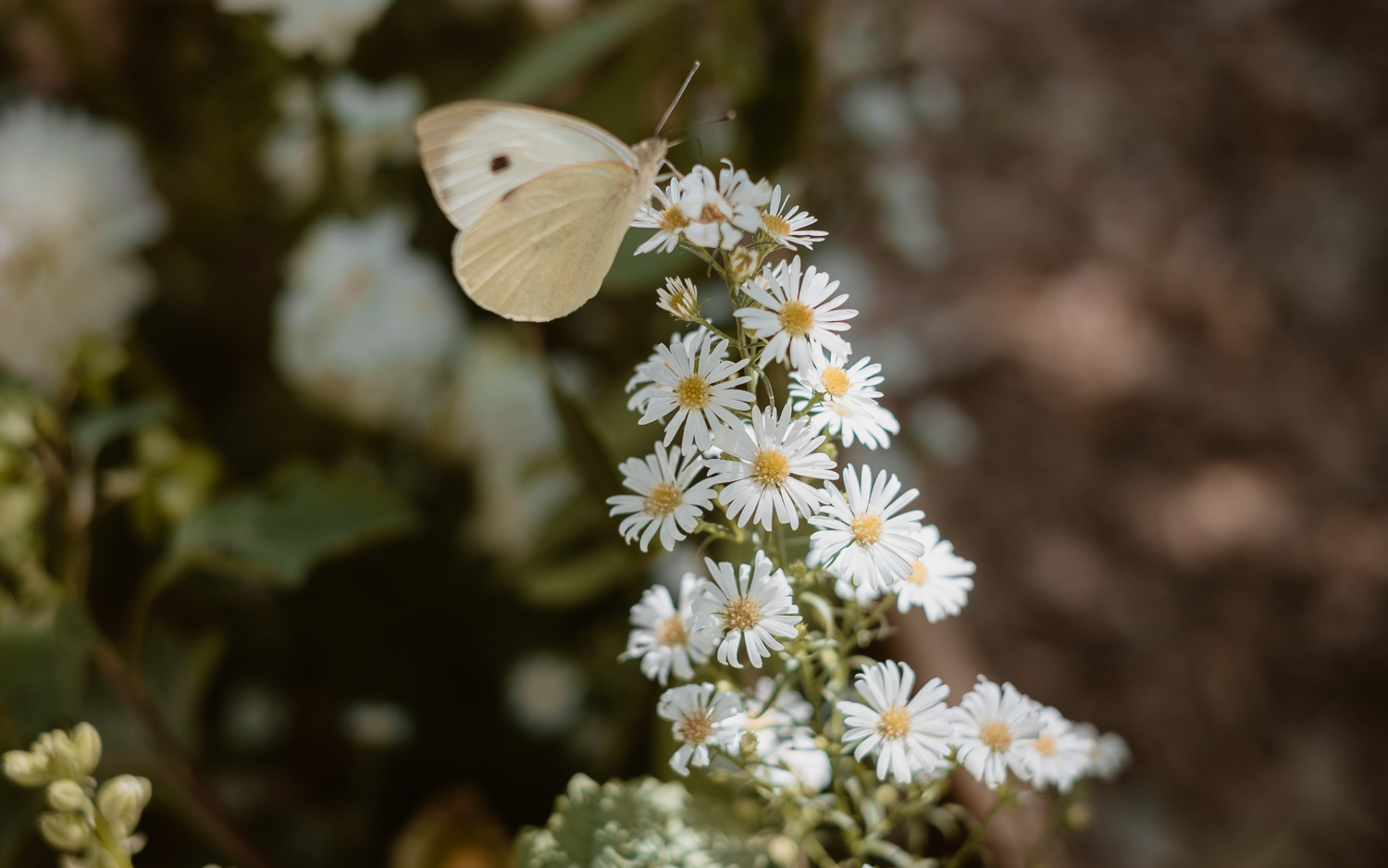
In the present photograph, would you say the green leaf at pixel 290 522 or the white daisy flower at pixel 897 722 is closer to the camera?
the white daisy flower at pixel 897 722

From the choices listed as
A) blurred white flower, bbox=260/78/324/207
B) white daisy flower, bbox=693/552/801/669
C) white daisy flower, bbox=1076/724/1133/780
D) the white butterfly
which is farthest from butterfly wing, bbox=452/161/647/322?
blurred white flower, bbox=260/78/324/207

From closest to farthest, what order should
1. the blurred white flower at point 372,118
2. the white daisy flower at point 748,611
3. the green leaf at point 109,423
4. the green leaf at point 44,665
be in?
the white daisy flower at point 748,611 → the green leaf at point 44,665 → the green leaf at point 109,423 → the blurred white flower at point 372,118

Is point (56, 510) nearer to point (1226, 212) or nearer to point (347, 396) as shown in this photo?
point (347, 396)

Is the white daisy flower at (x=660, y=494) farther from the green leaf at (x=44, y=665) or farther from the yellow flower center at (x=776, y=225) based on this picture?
the green leaf at (x=44, y=665)

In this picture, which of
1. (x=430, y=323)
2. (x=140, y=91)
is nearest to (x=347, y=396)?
(x=430, y=323)

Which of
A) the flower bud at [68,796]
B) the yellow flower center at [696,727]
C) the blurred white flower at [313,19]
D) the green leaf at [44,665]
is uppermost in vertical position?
the blurred white flower at [313,19]

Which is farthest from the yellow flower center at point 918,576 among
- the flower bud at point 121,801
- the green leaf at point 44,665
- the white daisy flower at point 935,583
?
the green leaf at point 44,665

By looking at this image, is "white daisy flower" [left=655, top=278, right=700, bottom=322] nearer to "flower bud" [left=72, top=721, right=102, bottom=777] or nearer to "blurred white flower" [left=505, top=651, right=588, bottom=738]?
"flower bud" [left=72, top=721, right=102, bottom=777]
